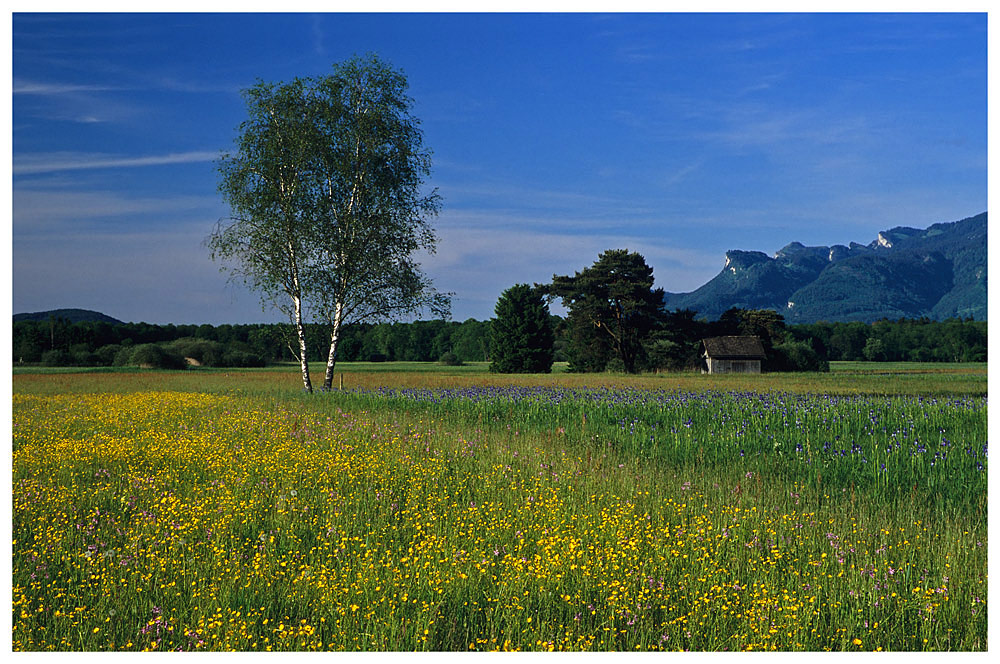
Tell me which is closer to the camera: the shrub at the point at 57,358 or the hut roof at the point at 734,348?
the shrub at the point at 57,358

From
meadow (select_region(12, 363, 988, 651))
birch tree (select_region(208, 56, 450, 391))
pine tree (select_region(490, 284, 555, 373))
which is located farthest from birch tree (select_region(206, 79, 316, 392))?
pine tree (select_region(490, 284, 555, 373))

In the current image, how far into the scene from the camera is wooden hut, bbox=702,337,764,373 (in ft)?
192

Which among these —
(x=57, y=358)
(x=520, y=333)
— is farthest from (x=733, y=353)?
(x=57, y=358)

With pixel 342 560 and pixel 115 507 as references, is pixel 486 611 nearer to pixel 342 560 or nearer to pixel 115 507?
pixel 342 560

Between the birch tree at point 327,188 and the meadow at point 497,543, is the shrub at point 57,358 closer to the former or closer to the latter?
the birch tree at point 327,188

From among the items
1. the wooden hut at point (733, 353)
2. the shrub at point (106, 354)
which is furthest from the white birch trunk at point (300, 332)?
the wooden hut at point (733, 353)

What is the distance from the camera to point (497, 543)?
18.1ft

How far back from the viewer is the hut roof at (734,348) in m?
59.2

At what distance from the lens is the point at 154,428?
12.9 m

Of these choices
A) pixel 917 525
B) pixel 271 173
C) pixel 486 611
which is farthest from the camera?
pixel 271 173

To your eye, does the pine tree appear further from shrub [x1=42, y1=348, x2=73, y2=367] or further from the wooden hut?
shrub [x1=42, y1=348, x2=73, y2=367]

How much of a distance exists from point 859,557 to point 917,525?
1.57 m

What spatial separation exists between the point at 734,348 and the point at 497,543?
5767 cm
